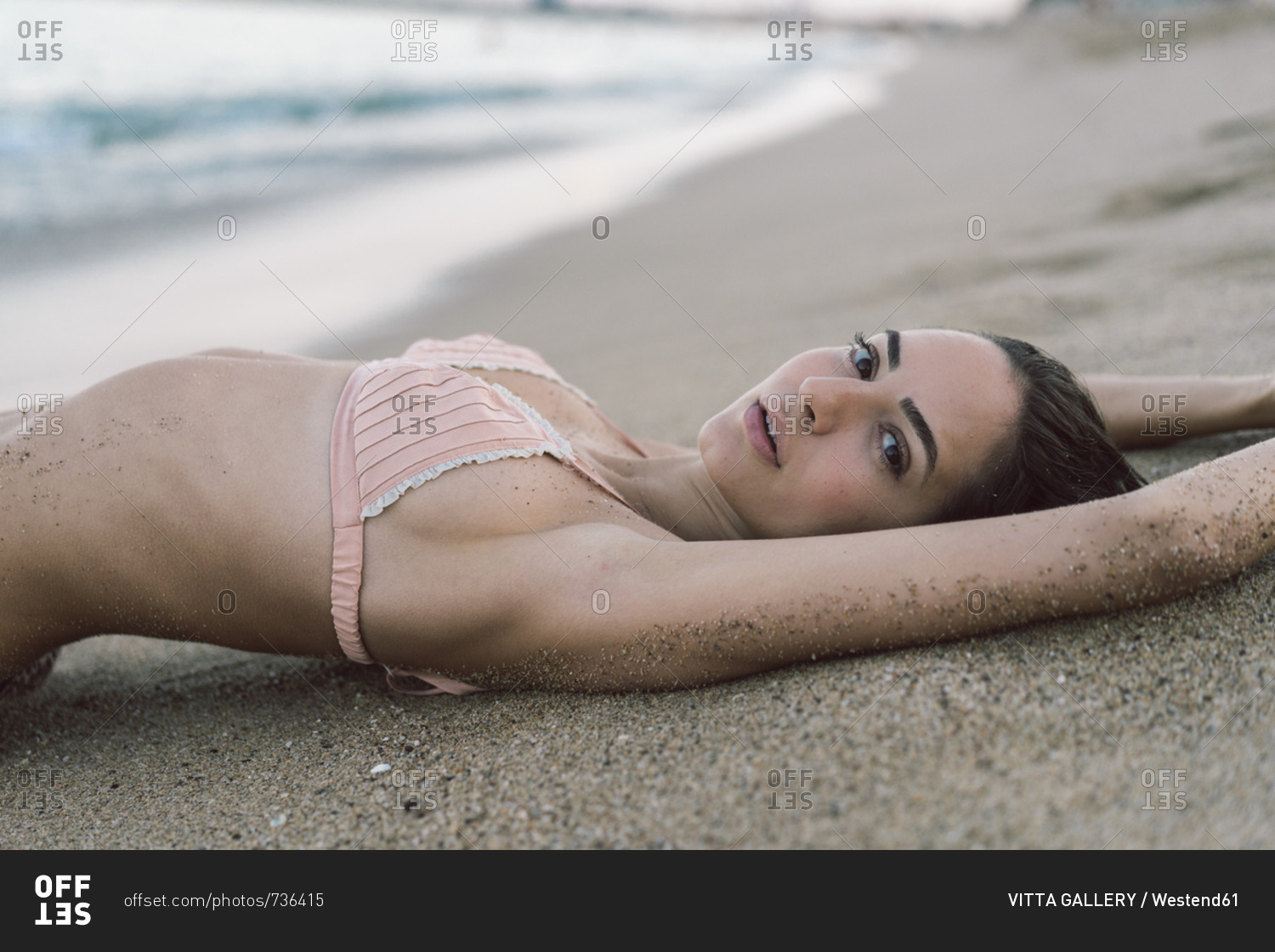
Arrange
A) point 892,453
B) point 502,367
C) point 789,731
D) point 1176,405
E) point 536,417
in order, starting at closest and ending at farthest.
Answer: point 789,731 → point 892,453 → point 536,417 → point 502,367 → point 1176,405

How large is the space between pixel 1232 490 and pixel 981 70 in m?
22.0

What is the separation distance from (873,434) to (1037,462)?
0.40m

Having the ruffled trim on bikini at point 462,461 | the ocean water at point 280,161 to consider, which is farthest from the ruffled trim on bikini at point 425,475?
the ocean water at point 280,161

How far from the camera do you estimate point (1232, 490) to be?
1.88 metres

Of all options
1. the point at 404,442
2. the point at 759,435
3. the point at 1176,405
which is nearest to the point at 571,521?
the point at 404,442

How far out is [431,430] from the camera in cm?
205

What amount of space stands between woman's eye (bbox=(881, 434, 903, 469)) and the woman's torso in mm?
563

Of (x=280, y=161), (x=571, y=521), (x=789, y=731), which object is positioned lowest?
(x=789, y=731)

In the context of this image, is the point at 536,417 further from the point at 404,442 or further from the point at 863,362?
the point at 863,362

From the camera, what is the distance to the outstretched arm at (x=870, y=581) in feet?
5.92
